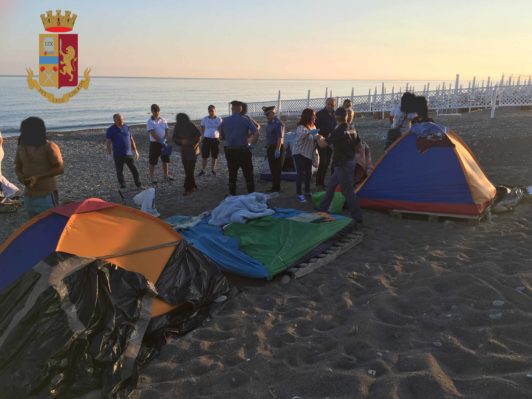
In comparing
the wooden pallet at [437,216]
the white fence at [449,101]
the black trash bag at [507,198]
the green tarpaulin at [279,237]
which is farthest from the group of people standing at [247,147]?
the white fence at [449,101]

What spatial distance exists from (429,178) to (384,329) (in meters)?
3.58

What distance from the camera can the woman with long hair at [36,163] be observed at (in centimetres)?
475

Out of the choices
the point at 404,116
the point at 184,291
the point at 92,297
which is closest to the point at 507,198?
the point at 404,116

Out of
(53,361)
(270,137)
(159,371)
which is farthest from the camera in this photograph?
(270,137)

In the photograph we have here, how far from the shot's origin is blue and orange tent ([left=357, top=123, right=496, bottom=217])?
A: 21.2 feet

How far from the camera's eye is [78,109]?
4644 cm

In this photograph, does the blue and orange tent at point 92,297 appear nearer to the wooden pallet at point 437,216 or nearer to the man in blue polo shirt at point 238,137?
the wooden pallet at point 437,216

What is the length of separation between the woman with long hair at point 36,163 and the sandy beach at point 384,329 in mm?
2387

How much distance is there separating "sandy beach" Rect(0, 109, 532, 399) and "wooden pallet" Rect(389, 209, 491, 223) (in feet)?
0.51

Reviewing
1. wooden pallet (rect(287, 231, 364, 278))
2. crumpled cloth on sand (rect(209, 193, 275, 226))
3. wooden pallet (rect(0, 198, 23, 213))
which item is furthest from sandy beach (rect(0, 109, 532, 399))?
wooden pallet (rect(0, 198, 23, 213))

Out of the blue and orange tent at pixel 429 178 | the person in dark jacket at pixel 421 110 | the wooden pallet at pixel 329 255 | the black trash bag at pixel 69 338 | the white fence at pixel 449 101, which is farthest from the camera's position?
the white fence at pixel 449 101

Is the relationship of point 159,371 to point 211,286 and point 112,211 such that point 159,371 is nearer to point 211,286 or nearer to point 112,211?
point 211,286

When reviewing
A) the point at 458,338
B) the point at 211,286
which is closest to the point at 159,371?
the point at 211,286

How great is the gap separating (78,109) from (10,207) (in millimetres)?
42396
